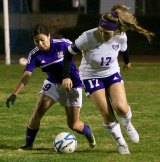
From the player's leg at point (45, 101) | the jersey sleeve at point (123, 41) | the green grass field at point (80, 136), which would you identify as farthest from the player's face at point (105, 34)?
the green grass field at point (80, 136)

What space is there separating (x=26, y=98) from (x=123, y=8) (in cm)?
803

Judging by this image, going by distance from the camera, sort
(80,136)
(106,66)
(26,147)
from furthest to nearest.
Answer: (80,136) → (26,147) → (106,66)

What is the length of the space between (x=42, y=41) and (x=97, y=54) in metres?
0.79

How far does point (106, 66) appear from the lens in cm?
946

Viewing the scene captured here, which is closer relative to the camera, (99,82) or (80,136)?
(99,82)

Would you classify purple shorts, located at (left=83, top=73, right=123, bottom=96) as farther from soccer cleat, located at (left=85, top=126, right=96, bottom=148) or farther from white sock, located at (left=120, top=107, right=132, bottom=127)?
soccer cleat, located at (left=85, top=126, right=96, bottom=148)

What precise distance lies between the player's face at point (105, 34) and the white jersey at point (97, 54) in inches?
4.0

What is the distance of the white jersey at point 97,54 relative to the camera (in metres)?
9.30

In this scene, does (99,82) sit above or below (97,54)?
below

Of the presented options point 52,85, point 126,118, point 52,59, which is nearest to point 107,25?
point 52,59

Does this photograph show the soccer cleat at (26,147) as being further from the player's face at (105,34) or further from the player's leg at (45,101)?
the player's face at (105,34)

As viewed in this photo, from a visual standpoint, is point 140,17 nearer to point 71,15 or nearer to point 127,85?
point 71,15

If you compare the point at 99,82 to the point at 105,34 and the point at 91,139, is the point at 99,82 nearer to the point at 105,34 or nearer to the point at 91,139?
the point at 105,34

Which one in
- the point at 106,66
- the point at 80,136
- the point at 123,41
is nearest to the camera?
the point at 106,66
